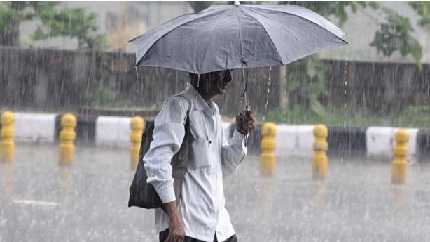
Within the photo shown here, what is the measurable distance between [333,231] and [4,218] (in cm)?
277

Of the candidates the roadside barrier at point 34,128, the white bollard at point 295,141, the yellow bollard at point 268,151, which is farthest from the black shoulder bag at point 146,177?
the roadside barrier at point 34,128

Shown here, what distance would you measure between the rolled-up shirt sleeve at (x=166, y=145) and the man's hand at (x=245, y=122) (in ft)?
0.94

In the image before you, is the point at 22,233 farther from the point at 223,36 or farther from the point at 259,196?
the point at 223,36

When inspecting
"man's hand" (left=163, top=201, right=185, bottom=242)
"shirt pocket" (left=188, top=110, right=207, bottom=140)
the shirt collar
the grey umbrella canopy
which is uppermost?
the grey umbrella canopy

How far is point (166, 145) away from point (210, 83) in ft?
1.23

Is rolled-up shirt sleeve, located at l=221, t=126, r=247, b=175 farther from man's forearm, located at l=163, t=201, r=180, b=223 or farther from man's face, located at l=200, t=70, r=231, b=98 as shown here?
man's forearm, located at l=163, t=201, r=180, b=223

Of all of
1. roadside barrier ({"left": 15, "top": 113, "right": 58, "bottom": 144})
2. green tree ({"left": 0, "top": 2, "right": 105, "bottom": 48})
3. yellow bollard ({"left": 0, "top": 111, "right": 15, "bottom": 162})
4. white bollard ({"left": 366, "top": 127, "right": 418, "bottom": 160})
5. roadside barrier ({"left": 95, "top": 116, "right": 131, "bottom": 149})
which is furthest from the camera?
green tree ({"left": 0, "top": 2, "right": 105, "bottom": 48})

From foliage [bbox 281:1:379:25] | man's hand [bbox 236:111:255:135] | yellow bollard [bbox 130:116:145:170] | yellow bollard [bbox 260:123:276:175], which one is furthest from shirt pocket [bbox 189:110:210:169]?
foliage [bbox 281:1:379:25]

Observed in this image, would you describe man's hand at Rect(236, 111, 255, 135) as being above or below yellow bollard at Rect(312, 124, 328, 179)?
above

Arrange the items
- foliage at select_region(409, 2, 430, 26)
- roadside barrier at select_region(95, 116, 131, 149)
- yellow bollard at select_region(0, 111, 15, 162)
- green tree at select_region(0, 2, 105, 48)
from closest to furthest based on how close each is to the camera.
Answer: yellow bollard at select_region(0, 111, 15, 162) < roadside barrier at select_region(95, 116, 131, 149) < foliage at select_region(409, 2, 430, 26) < green tree at select_region(0, 2, 105, 48)

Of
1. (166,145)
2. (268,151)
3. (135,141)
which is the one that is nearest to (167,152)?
(166,145)

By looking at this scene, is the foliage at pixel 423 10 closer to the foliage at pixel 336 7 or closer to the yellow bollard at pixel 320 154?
the foliage at pixel 336 7

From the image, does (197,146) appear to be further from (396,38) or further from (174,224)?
(396,38)

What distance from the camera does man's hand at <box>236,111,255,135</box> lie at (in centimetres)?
487
